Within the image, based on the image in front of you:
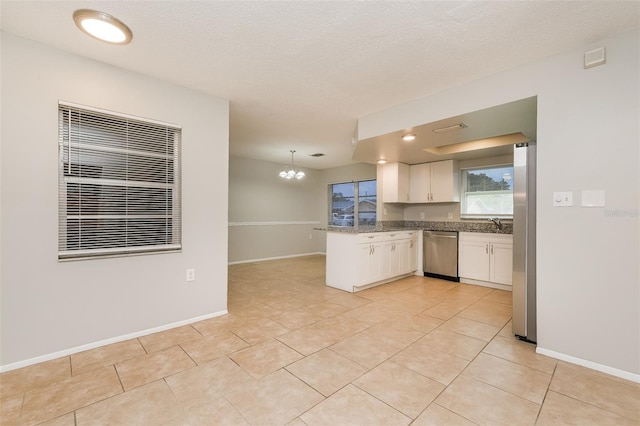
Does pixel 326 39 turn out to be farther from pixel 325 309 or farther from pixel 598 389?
pixel 598 389

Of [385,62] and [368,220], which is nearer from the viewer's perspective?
[385,62]

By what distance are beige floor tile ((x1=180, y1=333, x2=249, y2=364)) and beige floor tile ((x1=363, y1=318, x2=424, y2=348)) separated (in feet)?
4.07

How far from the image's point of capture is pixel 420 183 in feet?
18.1

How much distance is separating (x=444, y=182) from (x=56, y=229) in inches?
212

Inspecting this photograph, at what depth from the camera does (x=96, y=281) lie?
8.03ft

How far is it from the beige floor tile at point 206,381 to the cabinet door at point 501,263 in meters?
4.10

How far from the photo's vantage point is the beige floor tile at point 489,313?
309cm

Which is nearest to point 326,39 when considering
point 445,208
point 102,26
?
point 102,26

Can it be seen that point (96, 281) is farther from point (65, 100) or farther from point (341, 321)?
point (341, 321)

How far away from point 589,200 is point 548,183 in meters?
0.29

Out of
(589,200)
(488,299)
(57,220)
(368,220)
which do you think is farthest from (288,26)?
(368,220)

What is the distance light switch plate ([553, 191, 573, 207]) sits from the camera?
225 centimetres

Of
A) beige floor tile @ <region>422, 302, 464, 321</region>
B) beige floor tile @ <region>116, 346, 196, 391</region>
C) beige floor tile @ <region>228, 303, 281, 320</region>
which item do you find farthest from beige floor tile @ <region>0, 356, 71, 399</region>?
beige floor tile @ <region>422, 302, 464, 321</region>

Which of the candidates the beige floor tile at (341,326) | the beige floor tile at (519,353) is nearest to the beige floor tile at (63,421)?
the beige floor tile at (341,326)
